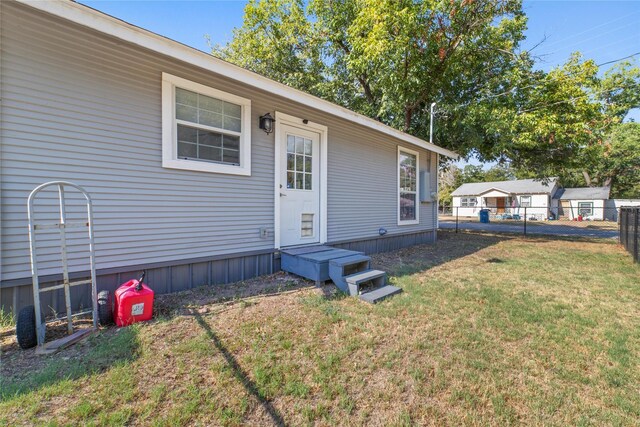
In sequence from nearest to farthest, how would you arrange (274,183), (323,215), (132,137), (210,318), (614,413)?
(614,413), (210,318), (132,137), (274,183), (323,215)

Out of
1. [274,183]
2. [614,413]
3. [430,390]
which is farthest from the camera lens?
[274,183]

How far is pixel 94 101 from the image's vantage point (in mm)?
2988

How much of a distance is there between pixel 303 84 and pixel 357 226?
7.66 m

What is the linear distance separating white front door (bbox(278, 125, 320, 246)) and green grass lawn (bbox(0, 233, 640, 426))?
1.54m

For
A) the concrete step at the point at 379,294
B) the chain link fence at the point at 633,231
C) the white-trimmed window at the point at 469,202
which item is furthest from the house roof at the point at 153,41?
the white-trimmed window at the point at 469,202

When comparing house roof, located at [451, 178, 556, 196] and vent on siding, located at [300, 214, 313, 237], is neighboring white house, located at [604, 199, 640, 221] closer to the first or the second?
house roof, located at [451, 178, 556, 196]

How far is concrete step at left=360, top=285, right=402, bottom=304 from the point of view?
3.41 meters

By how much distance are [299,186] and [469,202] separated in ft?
102

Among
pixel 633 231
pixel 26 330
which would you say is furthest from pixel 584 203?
pixel 26 330

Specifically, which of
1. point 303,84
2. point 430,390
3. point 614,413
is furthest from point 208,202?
point 303,84

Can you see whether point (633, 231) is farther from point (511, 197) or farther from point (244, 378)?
point (511, 197)

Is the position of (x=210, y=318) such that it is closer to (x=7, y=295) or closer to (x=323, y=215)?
(x=7, y=295)

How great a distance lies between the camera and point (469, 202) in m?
31.5

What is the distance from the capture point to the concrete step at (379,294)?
3408mm
